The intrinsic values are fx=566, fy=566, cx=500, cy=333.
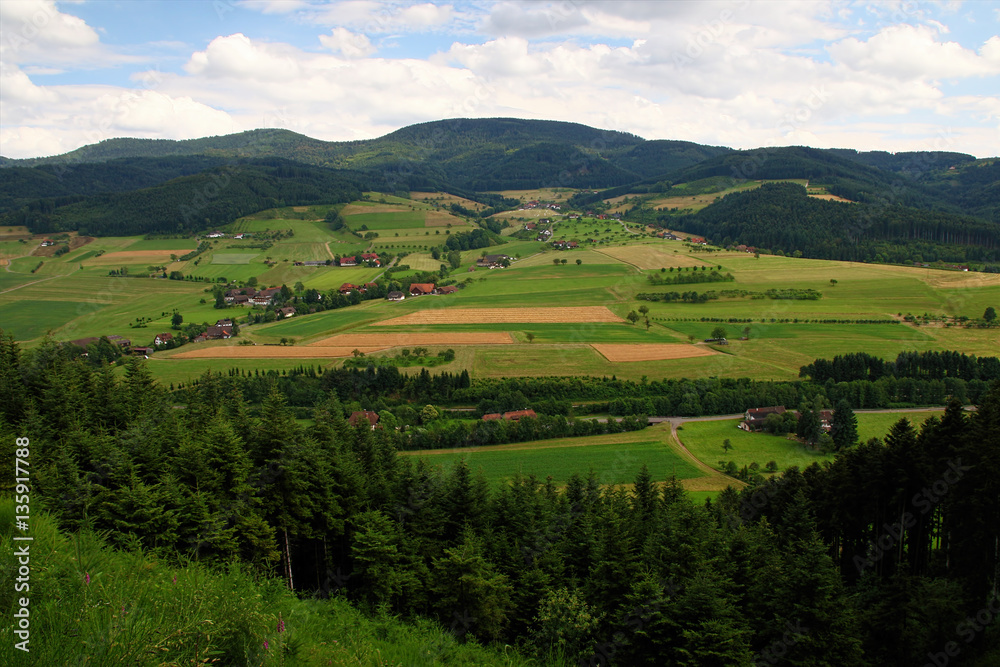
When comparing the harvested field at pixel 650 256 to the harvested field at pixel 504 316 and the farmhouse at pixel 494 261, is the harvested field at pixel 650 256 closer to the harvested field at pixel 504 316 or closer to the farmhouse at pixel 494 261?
the farmhouse at pixel 494 261

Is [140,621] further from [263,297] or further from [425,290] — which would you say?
[425,290]

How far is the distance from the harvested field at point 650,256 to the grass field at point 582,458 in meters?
68.1

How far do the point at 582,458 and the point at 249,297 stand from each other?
6842 centimetres

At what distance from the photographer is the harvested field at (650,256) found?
108875mm

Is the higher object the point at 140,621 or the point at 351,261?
the point at 351,261

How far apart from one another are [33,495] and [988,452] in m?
25.1

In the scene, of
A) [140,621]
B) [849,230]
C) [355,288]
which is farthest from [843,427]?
[849,230]

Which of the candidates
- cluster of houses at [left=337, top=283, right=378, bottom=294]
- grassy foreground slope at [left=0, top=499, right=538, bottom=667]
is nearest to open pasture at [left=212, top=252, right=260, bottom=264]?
cluster of houses at [left=337, top=283, right=378, bottom=294]

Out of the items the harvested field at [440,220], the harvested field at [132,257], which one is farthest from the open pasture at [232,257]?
the harvested field at [440,220]

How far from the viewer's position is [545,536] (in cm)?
2005

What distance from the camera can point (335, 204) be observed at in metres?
168

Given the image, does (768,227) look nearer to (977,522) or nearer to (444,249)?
(444,249)

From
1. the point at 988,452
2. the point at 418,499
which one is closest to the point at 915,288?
the point at 988,452

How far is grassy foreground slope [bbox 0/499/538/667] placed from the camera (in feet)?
15.8
